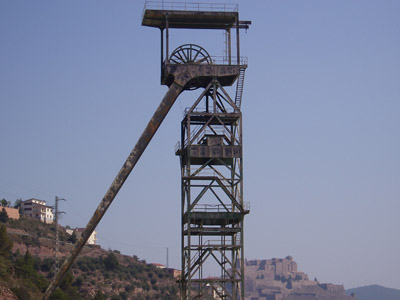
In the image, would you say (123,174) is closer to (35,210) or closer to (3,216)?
(3,216)

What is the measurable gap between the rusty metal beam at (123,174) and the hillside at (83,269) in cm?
3220

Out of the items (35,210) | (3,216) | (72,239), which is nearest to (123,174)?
(3,216)

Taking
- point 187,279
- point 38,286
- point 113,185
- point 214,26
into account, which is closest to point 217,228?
point 187,279

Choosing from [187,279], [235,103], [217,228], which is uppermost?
[235,103]

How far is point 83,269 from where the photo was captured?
103562 mm

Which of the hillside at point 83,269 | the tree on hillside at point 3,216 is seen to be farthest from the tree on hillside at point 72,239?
the tree on hillside at point 3,216

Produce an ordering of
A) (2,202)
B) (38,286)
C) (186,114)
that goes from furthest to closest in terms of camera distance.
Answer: (2,202), (38,286), (186,114)

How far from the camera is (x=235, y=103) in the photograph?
4756 cm

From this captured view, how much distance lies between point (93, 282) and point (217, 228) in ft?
193

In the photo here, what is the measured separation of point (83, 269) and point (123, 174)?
62.4 m

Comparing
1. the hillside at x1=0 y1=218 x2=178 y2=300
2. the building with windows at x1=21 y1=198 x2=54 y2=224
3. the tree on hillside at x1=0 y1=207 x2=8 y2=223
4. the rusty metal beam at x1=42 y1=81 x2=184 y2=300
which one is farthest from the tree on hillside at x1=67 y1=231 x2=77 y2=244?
the rusty metal beam at x1=42 y1=81 x2=184 y2=300

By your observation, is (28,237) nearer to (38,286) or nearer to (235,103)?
(38,286)

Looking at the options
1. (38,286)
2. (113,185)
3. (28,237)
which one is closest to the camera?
(113,185)

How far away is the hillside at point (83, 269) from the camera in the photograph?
79812 mm
